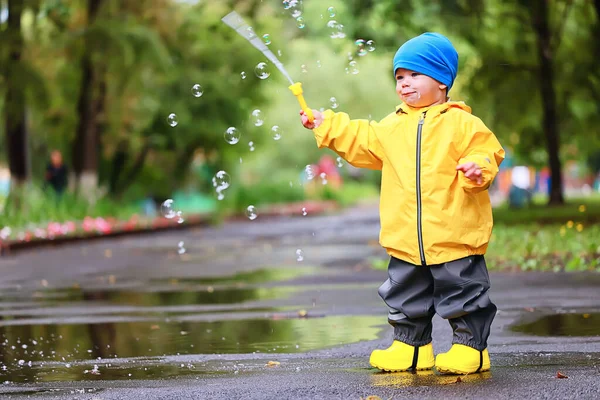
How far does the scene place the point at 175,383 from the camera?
585 cm

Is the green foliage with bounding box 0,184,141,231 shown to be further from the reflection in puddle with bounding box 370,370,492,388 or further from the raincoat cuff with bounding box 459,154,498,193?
the raincoat cuff with bounding box 459,154,498,193

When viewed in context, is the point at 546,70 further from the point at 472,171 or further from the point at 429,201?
the point at 472,171

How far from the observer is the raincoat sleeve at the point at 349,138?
600 centimetres

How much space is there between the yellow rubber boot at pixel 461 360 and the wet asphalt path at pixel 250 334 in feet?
0.18

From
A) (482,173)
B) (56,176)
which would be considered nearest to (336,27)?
(482,173)

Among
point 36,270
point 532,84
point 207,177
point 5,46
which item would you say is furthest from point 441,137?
point 207,177

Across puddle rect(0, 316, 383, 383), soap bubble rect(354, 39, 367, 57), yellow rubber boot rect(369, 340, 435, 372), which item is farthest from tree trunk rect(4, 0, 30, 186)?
yellow rubber boot rect(369, 340, 435, 372)

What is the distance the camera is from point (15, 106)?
2206 centimetres

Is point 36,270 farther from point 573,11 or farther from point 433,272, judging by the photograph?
point 573,11

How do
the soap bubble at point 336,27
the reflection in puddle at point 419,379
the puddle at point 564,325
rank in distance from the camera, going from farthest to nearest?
the soap bubble at point 336,27 < the puddle at point 564,325 < the reflection in puddle at point 419,379

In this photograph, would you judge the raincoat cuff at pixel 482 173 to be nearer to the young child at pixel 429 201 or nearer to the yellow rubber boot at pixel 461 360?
the young child at pixel 429 201

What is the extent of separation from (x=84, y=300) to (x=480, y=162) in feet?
21.2

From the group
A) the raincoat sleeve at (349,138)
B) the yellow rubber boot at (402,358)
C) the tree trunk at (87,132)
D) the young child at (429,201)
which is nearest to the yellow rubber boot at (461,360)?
the young child at (429,201)

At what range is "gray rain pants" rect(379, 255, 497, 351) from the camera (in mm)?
5773
